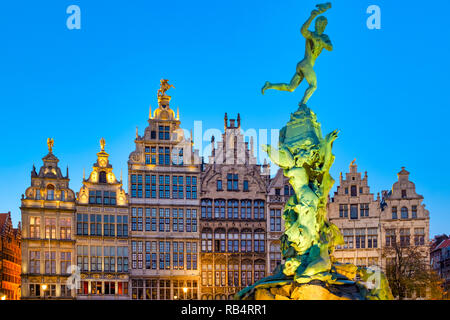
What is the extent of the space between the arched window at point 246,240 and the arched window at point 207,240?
216cm

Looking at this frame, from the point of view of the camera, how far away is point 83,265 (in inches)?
1938

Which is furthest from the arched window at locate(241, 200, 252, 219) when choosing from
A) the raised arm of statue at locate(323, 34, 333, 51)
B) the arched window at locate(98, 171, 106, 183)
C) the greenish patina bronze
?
the raised arm of statue at locate(323, 34, 333, 51)

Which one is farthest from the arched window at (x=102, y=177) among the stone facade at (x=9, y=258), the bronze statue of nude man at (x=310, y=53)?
the bronze statue of nude man at (x=310, y=53)

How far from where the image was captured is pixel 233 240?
51219 millimetres

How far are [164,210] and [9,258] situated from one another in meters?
16.5

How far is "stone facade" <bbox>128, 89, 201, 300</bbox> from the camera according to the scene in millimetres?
50062

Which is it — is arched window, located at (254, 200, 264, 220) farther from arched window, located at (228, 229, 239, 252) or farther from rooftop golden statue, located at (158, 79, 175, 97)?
rooftop golden statue, located at (158, 79, 175, 97)

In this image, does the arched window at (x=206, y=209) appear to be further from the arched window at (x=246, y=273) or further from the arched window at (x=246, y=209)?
the arched window at (x=246, y=273)

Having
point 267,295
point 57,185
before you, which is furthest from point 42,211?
point 267,295

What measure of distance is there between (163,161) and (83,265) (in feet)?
28.3

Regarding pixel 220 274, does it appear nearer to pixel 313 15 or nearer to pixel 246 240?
pixel 246 240

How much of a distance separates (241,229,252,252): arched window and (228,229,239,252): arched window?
35 centimetres

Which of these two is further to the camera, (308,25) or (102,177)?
(102,177)

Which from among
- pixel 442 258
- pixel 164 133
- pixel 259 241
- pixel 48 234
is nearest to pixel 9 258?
pixel 48 234
